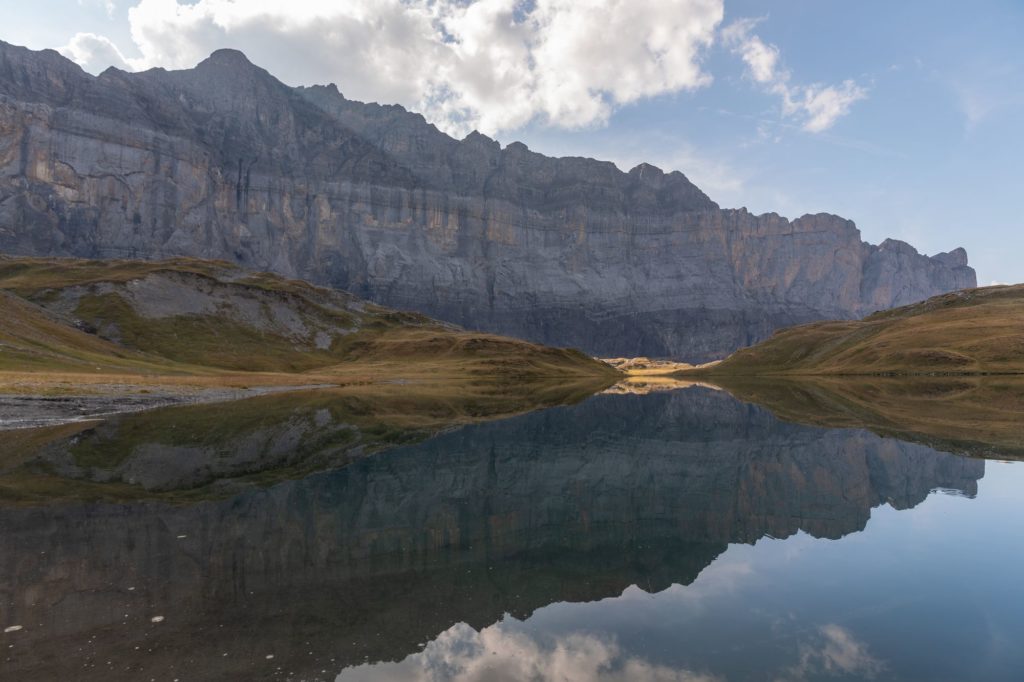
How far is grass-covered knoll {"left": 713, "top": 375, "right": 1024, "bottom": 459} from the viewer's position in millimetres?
45891

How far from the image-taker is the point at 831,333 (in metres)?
193

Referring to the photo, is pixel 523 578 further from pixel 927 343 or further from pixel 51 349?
pixel 927 343

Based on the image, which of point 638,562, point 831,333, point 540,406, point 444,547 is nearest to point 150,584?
point 444,547

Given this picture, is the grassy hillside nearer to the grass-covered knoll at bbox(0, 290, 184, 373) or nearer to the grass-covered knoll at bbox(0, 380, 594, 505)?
the grass-covered knoll at bbox(0, 290, 184, 373)

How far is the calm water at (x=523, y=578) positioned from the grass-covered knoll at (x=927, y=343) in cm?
11337

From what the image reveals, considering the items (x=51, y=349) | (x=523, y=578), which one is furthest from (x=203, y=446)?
(x=51, y=349)

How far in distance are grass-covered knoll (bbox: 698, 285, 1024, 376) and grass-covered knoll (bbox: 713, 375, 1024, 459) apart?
1194 centimetres

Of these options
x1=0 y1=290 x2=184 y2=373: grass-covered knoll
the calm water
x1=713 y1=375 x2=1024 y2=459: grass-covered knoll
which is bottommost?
the calm water

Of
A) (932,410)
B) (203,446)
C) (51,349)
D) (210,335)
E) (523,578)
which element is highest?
(210,335)

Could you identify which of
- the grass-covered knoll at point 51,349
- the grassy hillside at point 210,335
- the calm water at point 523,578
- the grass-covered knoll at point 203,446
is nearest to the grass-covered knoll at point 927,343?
the grassy hillside at point 210,335

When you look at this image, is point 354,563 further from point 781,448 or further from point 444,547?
point 781,448

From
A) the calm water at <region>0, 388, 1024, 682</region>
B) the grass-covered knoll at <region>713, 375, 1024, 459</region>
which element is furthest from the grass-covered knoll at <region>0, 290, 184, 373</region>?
the grass-covered knoll at <region>713, 375, 1024, 459</region>

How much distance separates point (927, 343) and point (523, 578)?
161338 millimetres

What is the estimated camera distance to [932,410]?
223ft
